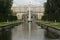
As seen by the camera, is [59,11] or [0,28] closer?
[0,28]

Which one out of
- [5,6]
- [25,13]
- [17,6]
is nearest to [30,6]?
[25,13]

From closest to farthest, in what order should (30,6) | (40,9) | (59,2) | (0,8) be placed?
1. (59,2)
2. (0,8)
3. (30,6)
4. (40,9)

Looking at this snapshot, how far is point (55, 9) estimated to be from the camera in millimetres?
56906

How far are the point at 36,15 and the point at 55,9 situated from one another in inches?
3219

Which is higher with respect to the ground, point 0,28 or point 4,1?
point 4,1

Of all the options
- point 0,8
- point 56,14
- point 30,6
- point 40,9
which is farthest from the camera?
point 40,9

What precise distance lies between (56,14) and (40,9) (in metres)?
93.6

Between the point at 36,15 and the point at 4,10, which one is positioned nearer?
the point at 4,10

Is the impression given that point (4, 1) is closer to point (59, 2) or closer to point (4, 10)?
point (4, 10)

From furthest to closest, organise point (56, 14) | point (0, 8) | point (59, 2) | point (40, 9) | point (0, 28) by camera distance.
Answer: point (40, 9), point (0, 8), point (56, 14), point (59, 2), point (0, 28)

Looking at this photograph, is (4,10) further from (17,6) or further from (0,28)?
(17,6)

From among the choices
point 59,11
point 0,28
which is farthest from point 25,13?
point 0,28

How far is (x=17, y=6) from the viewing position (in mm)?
154000

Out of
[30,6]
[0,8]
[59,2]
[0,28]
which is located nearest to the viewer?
[0,28]
